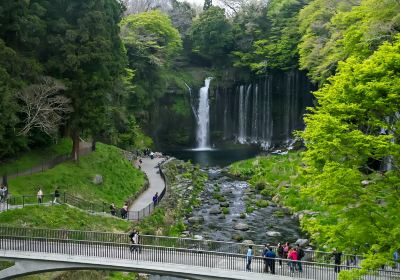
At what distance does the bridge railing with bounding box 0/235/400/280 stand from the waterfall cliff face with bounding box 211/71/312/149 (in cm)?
5184

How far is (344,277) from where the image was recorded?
1532 cm

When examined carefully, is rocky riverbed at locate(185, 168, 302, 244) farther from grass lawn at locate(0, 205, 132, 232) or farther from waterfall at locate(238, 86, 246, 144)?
waterfall at locate(238, 86, 246, 144)

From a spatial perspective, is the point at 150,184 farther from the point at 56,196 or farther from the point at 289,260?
the point at 289,260

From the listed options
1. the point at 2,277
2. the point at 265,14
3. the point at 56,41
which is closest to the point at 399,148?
the point at 2,277

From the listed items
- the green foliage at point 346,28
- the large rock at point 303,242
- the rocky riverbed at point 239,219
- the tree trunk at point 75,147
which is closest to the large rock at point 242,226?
the rocky riverbed at point 239,219

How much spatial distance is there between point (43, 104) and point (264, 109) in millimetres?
45773

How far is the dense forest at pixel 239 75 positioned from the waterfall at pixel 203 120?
2647 mm

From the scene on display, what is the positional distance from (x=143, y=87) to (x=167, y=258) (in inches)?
1847

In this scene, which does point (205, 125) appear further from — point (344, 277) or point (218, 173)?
point (344, 277)

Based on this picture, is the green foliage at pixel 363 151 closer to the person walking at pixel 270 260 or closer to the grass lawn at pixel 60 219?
the person walking at pixel 270 260

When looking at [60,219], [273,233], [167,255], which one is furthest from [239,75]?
[167,255]

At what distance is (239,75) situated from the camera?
2972 inches

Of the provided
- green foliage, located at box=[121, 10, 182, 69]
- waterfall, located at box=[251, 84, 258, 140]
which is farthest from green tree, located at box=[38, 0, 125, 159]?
waterfall, located at box=[251, 84, 258, 140]

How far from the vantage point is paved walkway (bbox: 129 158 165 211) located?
34.5m
